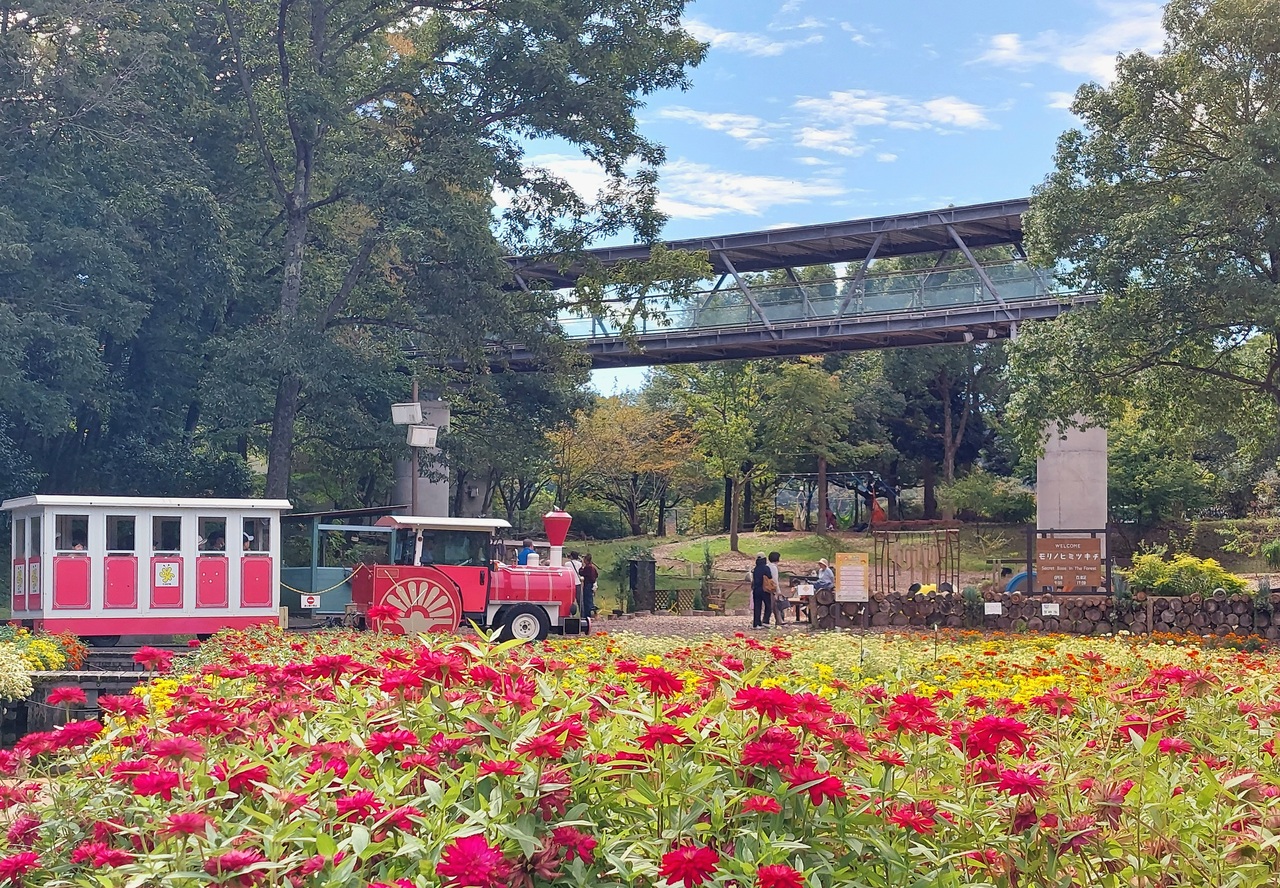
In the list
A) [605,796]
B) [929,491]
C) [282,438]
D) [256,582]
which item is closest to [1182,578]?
[256,582]

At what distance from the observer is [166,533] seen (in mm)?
19656

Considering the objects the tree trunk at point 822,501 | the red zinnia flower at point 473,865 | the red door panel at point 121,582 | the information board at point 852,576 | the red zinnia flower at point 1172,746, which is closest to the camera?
the red zinnia flower at point 473,865

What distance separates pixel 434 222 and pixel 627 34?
6.26 m

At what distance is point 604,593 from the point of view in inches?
1556

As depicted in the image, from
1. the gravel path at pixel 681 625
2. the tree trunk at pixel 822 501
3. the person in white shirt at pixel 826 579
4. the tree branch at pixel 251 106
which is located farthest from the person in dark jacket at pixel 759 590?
the tree trunk at pixel 822 501

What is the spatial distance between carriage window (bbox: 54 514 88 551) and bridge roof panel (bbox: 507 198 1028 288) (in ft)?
47.7

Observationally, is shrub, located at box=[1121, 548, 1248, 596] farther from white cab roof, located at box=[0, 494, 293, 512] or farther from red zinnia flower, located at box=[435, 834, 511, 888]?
red zinnia flower, located at box=[435, 834, 511, 888]

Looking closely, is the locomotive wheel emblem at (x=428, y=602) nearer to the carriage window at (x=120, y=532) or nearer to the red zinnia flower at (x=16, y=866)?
the carriage window at (x=120, y=532)

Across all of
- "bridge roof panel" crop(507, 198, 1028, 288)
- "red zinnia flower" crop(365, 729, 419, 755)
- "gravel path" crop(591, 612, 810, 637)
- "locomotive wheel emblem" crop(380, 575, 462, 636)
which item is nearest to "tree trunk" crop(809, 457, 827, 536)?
"bridge roof panel" crop(507, 198, 1028, 288)

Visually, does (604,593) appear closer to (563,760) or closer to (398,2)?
(398,2)

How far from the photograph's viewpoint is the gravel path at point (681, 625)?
23281 millimetres

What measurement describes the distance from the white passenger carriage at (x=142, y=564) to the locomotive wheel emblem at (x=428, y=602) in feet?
6.33

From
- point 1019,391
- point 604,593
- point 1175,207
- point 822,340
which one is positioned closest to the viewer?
point 1175,207

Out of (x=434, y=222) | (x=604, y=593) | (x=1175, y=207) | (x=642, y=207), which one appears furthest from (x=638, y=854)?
(x=604, y=593)
